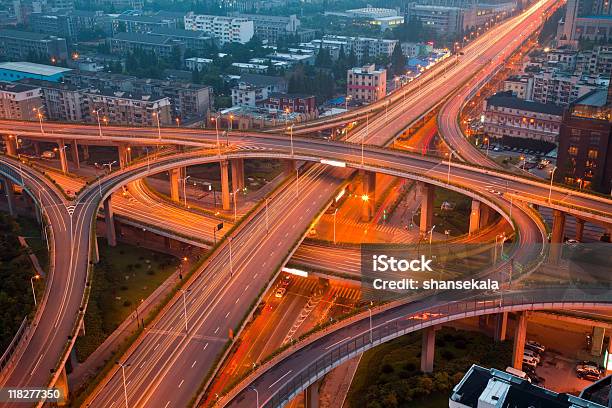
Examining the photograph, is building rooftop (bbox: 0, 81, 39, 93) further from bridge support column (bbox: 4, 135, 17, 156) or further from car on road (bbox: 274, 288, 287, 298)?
car on road (bbox: 274, 288, 287, 298)

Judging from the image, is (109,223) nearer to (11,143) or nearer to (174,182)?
(174,182)

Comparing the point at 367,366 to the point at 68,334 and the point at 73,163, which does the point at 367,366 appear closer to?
the point at 68,334

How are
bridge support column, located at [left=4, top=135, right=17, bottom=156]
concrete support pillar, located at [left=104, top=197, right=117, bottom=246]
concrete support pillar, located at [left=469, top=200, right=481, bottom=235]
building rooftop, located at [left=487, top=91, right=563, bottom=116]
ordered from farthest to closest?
building rooftop, located at [left=487, top=91, right=563, bottom=116], bridge support column, located at [left=4, top=135, right=17, bottom=156], concrete support pillar, located at [left=104, top=197, right=117, bottom=246], concrete support pillar, located at [left=469, top=200, right=481, bottom=235]

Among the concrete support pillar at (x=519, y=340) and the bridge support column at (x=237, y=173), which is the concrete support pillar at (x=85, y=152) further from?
the concrete support pillar at (x=519, y=340)

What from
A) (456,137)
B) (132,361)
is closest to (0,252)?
(132,361)

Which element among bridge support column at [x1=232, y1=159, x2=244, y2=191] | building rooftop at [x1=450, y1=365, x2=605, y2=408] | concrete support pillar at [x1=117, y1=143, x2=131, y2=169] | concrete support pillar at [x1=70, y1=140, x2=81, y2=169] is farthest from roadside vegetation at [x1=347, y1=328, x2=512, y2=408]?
concrete support pillar at [x1=70, y1=140, x2=81, y2=169]
